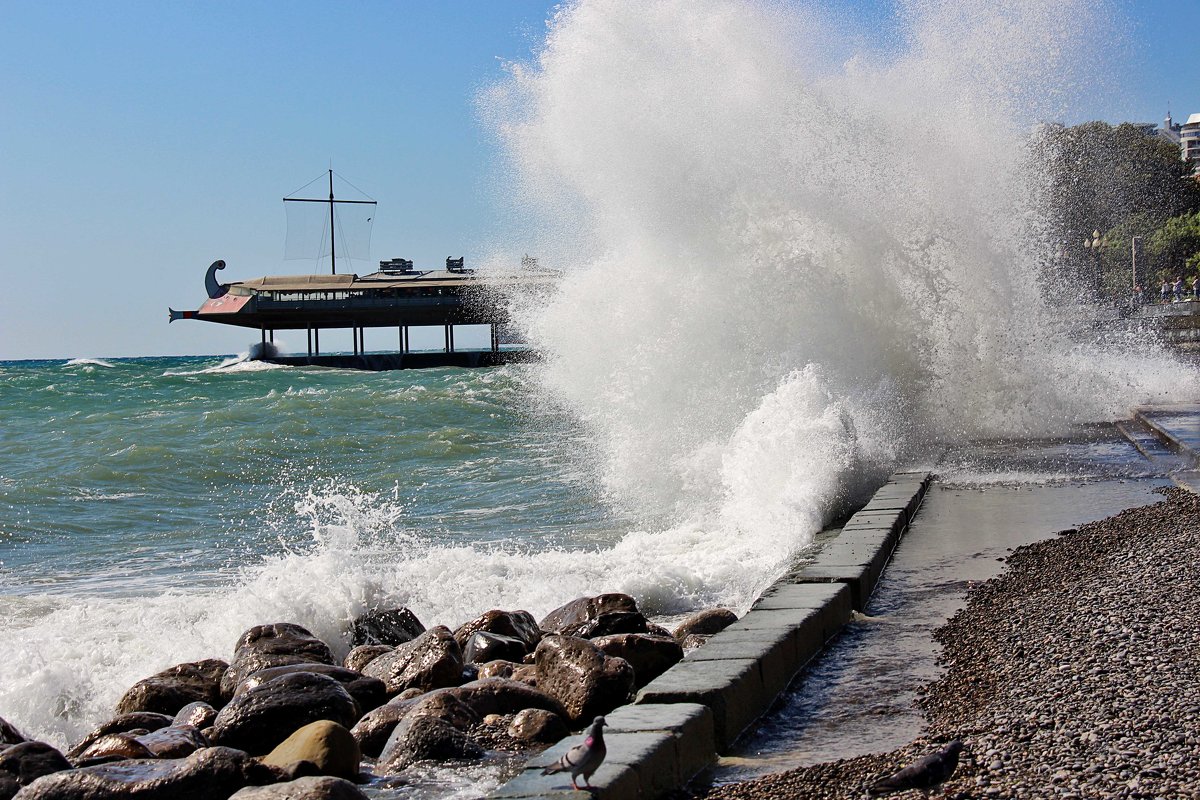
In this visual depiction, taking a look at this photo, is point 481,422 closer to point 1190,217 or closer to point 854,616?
point 854,616

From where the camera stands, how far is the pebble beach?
2703 millimetres

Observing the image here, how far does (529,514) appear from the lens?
419 inches

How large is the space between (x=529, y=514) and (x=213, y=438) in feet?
32.2

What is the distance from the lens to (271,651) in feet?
18.1

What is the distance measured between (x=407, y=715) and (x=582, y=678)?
68 centimetres

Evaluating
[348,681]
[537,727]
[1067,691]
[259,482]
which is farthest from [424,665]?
[259,482]

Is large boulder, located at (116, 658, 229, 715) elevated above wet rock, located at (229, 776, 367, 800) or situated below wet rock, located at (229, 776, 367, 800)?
below

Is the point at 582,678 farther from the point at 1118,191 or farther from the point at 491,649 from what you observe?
the point at 1118,191

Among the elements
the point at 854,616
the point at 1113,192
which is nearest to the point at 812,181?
the point at 854,616

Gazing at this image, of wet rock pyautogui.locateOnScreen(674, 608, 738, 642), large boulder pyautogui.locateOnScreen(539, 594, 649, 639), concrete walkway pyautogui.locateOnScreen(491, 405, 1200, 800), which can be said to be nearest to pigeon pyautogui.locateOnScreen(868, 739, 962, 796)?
concrete walkway pyautogui.locateOnScreen(491, 405, 1200, 800)

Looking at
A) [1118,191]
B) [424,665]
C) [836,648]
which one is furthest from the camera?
[1118,191]

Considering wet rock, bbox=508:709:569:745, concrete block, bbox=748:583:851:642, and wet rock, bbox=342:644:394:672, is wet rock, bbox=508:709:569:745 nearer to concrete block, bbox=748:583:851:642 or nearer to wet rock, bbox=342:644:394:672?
concrete block, bbox=748:583:851:642

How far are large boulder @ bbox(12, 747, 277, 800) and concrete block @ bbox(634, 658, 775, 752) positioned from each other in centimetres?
118

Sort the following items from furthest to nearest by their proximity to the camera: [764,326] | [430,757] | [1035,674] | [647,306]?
[647,306]
[764,326]
[430,757]
[1035,674]
